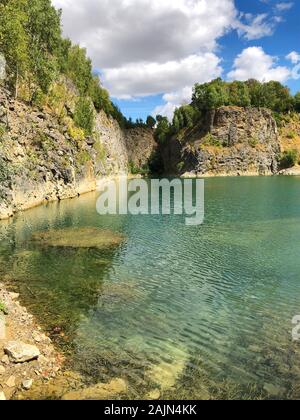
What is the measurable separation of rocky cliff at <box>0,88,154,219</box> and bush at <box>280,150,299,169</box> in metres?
96.9

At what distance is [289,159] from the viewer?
160 m

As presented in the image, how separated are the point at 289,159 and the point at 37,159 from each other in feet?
402

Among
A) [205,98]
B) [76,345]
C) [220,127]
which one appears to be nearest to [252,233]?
[76,345]

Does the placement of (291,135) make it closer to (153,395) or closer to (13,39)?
(13,39)

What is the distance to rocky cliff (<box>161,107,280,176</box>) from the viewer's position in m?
161

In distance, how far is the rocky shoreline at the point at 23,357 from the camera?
546 inches

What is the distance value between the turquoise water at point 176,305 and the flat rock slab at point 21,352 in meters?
1.65

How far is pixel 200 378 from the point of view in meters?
14.8

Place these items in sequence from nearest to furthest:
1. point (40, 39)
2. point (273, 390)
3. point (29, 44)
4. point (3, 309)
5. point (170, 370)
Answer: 1. point (273, 390)
2. point (170, 370)
3. point (3, 309)
4. point (29, 44)
5. point (40, 39)

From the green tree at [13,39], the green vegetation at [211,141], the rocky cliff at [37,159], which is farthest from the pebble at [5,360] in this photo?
the green vegetation at [211,141]

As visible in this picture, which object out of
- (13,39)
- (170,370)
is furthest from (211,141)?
(170,370)

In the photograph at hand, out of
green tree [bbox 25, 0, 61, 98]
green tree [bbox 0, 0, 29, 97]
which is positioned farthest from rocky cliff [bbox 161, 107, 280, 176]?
green tree [bbox 0, 0, 29, 97]

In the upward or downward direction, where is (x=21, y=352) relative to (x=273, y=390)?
upward

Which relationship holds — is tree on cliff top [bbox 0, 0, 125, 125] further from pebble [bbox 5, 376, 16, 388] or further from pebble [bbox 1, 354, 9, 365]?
pebble [bbox 5, 376, 16, 388]
